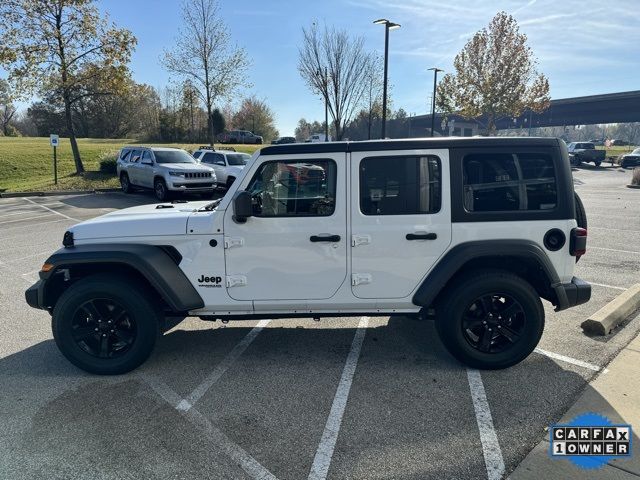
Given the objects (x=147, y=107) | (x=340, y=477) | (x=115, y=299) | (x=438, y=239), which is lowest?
(x=340, y=477)

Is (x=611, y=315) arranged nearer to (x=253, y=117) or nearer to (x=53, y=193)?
(x=53, y=193)

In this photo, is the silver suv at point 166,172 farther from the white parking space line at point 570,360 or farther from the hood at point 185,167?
the white parking space line at point 570,360

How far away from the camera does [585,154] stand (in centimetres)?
3253

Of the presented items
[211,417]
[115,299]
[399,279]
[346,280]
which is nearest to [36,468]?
[211,417]

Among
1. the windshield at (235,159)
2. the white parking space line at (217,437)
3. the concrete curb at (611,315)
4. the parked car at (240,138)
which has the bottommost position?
the white parking space line at (217,437)

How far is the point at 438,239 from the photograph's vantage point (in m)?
3.52

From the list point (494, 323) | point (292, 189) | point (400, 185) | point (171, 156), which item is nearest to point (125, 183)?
point (171, 156)

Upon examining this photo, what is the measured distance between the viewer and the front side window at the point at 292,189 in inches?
140

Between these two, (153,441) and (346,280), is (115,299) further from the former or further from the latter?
(346,280)

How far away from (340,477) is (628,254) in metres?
7.14

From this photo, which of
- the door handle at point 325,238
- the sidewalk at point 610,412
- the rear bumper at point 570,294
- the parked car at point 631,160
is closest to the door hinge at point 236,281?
the door handle at point 325,238

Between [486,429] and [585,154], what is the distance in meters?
36.1

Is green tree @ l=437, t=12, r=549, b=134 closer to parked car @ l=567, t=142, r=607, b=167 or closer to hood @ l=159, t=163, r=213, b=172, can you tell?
parked car @ l=567, t=142, r=607, b=167

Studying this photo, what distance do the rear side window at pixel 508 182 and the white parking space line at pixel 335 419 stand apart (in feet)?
5.58
